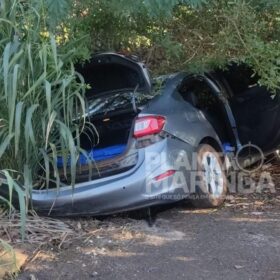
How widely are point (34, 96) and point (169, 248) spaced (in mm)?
1575

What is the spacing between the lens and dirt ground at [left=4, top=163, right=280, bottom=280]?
3.87m

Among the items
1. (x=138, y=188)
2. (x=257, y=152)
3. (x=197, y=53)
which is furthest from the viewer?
(x=257, y=152)

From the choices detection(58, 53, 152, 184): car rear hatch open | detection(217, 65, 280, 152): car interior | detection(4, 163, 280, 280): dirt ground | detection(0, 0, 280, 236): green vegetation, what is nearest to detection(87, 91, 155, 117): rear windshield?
detection(58, 53, 152, 184): car rear hatch open

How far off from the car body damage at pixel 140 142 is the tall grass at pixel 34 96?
316 millimetres

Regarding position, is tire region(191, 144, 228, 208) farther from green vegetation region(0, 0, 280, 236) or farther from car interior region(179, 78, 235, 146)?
green vegetation region(0, 0, 280, 236)

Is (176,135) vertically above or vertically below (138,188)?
above

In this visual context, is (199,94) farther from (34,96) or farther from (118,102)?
(34,96)

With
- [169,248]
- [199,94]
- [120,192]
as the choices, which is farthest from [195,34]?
[169,248]

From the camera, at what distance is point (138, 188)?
4.58 m

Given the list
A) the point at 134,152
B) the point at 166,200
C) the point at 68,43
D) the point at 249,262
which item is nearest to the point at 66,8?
the point at 68,43

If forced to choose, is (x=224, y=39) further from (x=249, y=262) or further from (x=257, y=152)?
(x=249, y=262)

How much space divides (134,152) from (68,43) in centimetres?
114

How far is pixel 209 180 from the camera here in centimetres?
525

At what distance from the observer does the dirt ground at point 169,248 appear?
387 cm
